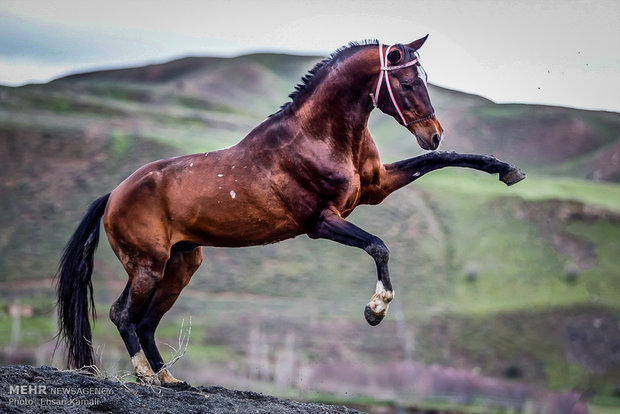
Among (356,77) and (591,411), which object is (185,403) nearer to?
(356,77)

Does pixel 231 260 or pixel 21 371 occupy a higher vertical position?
pixel 231 260

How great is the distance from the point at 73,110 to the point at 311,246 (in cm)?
1171

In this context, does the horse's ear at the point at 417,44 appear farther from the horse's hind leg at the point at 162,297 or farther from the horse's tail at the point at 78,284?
the horse's tail at the point at 78,284

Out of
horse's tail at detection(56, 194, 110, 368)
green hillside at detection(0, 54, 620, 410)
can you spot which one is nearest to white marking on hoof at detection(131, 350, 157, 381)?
horse's tail at detection(56, 194, 110, 368)

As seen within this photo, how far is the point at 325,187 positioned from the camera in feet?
25.4

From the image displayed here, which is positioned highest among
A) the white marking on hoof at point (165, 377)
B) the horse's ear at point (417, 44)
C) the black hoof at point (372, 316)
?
the horse's ear at point (417, 44)

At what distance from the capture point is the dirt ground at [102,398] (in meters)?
6.95

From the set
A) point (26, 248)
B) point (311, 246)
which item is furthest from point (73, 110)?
point (311, 246)

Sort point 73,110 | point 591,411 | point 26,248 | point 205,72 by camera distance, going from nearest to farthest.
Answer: point 591,411
point 26,248
point 73,110
point 205,72

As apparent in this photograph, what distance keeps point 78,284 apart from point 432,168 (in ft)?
12.3

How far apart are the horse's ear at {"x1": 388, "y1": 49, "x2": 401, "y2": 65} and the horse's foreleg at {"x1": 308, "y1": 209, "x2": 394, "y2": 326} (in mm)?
1373

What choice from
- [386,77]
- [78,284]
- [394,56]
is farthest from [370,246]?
[78,284]

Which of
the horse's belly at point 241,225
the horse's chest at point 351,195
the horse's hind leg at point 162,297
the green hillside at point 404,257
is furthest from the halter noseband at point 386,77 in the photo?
the green hillside at point 404,257

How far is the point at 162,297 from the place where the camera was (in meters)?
8.79
